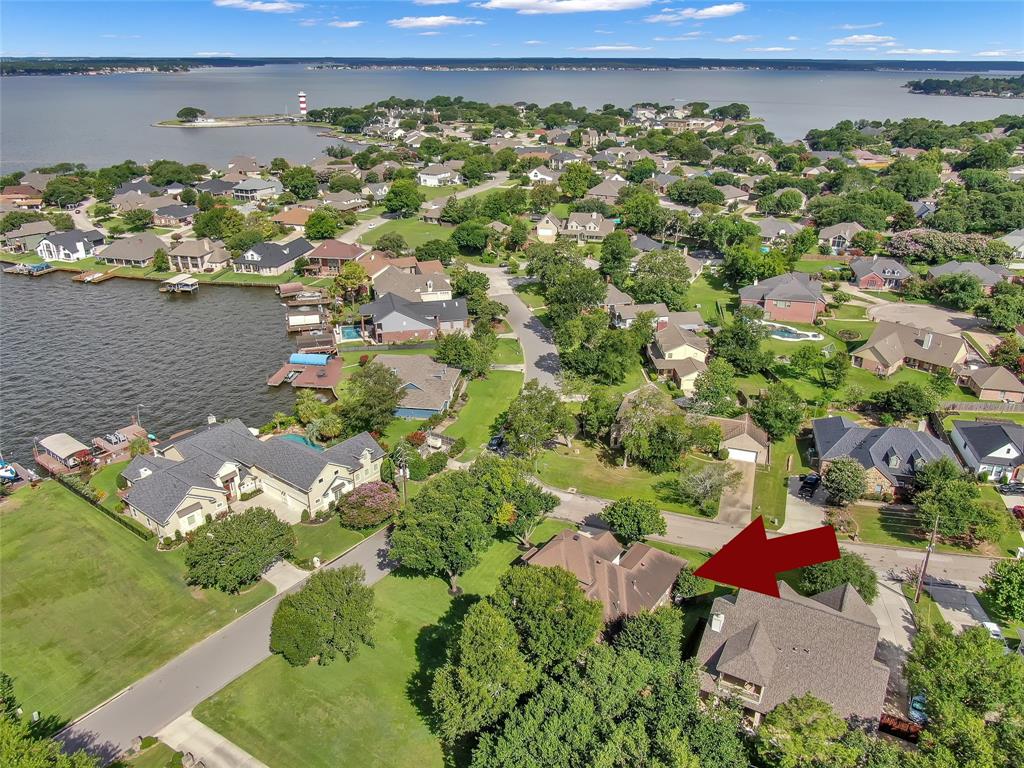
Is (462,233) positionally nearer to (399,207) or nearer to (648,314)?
(399,207)

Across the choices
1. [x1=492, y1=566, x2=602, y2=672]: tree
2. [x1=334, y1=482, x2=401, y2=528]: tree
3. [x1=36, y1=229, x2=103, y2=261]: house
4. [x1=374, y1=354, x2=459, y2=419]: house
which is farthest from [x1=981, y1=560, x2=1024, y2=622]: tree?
[x1=36, y1=229, x2=103, y2=261]: house

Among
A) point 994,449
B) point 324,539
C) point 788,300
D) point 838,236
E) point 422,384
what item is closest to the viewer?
point 324,539

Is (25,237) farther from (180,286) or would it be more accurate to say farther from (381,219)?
(381,219)

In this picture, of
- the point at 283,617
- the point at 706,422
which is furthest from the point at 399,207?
the point at 283,617

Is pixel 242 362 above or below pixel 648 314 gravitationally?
below

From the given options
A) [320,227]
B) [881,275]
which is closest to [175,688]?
[320,227]

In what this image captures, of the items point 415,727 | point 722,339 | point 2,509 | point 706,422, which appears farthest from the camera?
point 722,339

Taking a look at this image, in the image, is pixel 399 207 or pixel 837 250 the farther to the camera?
pixel 399 207
